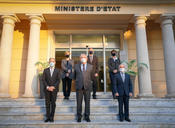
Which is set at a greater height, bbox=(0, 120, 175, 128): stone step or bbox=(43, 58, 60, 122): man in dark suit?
bbox=(43, 58, 60, 122): man in dark suit

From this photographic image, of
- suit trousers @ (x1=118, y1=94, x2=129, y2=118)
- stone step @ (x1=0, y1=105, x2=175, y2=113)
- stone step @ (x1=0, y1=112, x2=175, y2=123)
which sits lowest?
stone step @ (x1=0, y1=112, x2=175, y2=123)

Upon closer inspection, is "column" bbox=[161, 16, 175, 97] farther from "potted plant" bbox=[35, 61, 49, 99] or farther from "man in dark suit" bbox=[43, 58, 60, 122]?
"potted plant" bbox=[35, 61, 49, 99]

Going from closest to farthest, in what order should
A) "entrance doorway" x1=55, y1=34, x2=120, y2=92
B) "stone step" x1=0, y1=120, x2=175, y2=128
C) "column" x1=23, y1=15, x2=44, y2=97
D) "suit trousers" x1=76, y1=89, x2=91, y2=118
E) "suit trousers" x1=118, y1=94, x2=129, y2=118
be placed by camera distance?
"stone step" x1=0, y1=120, x2=175, y2=128 → "suit trousers" x1=76, y1=89, x2=91, y2=118 → "suit trousers" x1=118, y1=94, x2=129, y2=118 → "column" x1=23, y1=15, x2=44, y2=97 → "entrance doorway" x1=55, y1=34, x2=120, y2=92

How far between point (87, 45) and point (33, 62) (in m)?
3.91

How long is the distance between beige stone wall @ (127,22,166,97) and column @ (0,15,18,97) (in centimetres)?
664

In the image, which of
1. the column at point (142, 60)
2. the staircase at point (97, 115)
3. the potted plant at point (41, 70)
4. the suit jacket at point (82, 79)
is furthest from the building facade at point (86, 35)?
the suit jacket at point (82, 79)

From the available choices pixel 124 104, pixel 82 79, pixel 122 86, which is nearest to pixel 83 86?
pixel 82 79

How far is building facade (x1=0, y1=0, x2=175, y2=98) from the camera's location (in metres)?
7.48

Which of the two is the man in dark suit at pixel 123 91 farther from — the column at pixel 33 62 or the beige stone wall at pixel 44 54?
the beige stone wall at pixel 44 54

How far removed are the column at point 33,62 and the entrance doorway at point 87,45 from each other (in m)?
2.60

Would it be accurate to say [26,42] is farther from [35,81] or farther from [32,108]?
[32,108]

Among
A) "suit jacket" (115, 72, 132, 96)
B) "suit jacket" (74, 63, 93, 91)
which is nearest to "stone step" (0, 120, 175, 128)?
"suit jacket" (115, 72, 132, 96)

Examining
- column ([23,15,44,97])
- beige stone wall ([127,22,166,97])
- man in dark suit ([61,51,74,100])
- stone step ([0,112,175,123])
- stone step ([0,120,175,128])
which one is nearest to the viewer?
stone step ([0,120,175,128])

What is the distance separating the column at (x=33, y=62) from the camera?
7199 millimetres
